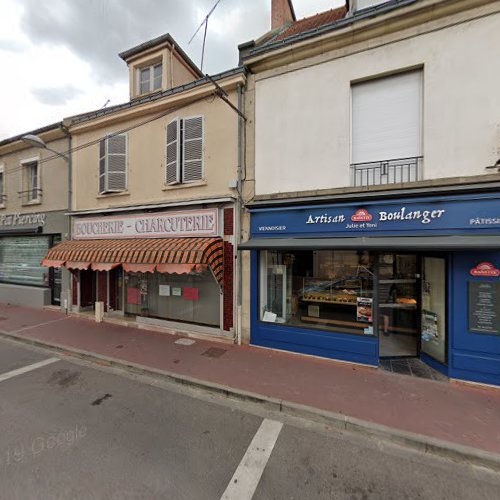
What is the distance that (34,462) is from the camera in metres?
2.83

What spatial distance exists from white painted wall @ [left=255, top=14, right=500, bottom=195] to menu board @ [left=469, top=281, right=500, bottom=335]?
1.97m

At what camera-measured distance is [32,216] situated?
10148 millimetres

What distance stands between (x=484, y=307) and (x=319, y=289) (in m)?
2.86

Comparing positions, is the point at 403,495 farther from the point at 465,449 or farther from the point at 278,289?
the point at 278,289

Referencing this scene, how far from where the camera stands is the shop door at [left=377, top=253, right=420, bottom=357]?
18.5ft

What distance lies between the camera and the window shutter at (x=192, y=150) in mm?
6875

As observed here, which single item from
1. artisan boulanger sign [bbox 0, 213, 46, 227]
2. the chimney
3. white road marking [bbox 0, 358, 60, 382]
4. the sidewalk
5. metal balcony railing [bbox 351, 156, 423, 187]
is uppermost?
the chimney

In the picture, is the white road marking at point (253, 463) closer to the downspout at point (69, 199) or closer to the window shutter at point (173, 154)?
the window shutter at point (173, 154)

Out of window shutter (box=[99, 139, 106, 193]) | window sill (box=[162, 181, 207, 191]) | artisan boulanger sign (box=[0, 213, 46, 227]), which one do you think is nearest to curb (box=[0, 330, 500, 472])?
window sill (box=[162, 181, 207, 191])

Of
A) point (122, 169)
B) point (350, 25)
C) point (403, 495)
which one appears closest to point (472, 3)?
point (350, 25)

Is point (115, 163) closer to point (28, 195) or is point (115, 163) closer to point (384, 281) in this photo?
point (28, 195)

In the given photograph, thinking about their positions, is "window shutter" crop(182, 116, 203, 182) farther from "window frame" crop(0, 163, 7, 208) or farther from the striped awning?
"window frame" crop(0, 163, 7, 208)

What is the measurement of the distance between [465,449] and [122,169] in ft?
31.2

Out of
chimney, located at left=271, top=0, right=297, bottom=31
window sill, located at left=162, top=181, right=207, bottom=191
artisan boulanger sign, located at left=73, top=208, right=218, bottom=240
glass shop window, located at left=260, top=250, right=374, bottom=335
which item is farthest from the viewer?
chimney, located at left=271, top=0, right=297, bottom=31
